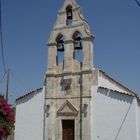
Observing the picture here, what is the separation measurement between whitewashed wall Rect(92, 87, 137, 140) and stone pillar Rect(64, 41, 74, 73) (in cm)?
198

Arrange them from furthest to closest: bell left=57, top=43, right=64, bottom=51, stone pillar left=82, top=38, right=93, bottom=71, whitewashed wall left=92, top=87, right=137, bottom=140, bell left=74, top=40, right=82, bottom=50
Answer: bell left=57, top=43, right=64, bottom=51 < bell left=74, top=40, right=82, bottom=50 < stone pillar left=82, top=38, right=93, bottom=71 < whitewashed wall left=92, top=87, right=137, bottom=140

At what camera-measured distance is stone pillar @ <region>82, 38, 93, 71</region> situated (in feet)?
63.2

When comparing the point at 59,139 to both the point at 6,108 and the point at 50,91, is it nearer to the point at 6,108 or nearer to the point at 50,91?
the point at 50,91

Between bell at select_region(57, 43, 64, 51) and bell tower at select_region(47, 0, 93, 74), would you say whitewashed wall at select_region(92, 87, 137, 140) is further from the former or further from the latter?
bell at select_region(57, 43, 64, 51)

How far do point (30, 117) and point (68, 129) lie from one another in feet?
8.59

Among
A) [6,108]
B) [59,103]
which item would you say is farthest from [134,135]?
[6,108]

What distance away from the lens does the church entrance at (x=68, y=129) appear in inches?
767

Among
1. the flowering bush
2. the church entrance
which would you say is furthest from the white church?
the flowering bush

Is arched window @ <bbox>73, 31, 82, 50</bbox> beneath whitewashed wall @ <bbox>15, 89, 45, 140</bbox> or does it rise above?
above

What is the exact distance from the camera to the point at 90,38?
19.5 metres

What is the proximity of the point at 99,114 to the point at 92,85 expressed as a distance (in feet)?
5.48

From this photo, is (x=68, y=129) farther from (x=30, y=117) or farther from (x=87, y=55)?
(x=87, y=55)

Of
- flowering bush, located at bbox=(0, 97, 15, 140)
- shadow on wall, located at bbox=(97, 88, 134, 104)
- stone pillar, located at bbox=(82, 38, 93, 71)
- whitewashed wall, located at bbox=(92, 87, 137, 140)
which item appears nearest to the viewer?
flowering bush, located at bbox=(0, 97, 15, 140)

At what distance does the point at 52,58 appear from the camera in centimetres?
2048
